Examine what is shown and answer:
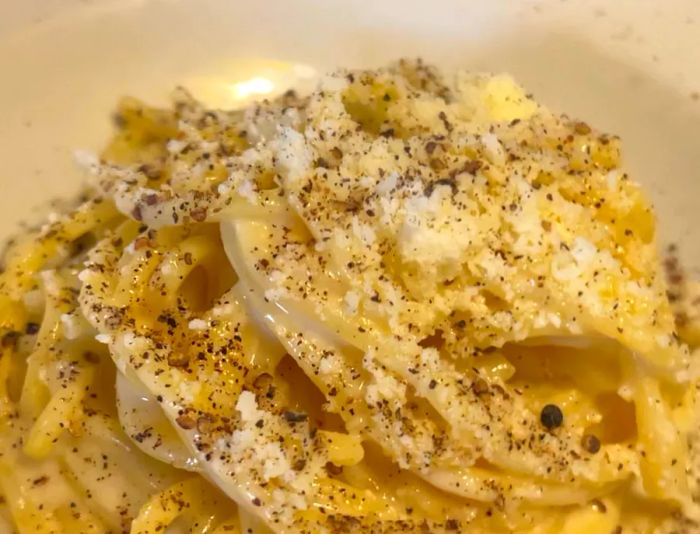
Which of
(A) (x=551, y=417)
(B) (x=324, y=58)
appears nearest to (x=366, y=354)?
(A) (x=551, y=417)

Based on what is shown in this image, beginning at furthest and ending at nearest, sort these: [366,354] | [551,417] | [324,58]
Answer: [324,58] < [551,417] < [366,354]

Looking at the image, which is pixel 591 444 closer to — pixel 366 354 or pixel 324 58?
pixel 366 354

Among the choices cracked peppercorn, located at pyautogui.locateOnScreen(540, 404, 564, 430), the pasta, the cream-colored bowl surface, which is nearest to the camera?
the pasta

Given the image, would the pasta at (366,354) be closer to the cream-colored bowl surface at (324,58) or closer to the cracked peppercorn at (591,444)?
the cracked peppercorn at (591,444)

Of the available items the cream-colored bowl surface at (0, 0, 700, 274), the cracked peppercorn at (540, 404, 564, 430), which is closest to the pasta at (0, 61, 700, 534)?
the cracked peppercorn at (540, 404, 564, 430)

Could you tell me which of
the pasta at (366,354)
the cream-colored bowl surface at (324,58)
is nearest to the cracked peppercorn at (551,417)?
the pasta at (366,354)

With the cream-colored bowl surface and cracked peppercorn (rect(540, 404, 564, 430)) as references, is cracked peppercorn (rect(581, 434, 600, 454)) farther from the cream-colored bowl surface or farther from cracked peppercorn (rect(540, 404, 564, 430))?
the cream-colored bowl surface

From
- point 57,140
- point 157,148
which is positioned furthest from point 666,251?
point 57,140
